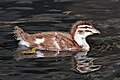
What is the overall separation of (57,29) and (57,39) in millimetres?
1856

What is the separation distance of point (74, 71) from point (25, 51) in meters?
2.26

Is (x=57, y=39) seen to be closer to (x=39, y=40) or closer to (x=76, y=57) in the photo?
(x=39, y=40)

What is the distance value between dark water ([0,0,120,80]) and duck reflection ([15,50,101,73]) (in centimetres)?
10

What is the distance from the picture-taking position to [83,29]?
57.1 feet

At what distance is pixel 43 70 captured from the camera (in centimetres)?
1501

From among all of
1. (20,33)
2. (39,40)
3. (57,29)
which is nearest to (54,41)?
(39,40)

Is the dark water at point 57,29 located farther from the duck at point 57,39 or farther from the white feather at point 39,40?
the white feather at point 39,40

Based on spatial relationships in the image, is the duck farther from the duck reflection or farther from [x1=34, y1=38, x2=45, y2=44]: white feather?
the duck reflection

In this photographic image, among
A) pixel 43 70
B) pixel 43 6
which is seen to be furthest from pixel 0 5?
pixel 43 70

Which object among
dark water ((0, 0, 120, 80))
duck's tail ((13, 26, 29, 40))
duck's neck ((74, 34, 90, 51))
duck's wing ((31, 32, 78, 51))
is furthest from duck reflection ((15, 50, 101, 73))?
duck's tail ((13, 26, 29, 40))

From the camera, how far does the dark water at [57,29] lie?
48.3ft

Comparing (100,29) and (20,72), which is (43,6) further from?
(20,72)

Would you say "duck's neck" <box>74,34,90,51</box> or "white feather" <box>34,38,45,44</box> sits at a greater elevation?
"white feather" <box>34,38,45,44</box>

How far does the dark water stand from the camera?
14727mm
